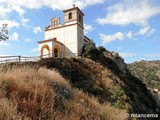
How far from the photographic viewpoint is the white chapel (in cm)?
4000

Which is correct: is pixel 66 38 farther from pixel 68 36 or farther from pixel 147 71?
pixel 147 71

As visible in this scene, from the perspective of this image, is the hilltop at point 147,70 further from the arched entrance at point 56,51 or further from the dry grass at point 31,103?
the dry grass at point 31,103

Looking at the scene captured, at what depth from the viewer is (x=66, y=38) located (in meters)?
41.5

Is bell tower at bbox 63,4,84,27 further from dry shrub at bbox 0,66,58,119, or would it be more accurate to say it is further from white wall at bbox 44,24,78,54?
dry shrub at bbox 0,66,58,119

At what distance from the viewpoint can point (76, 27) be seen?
133ft

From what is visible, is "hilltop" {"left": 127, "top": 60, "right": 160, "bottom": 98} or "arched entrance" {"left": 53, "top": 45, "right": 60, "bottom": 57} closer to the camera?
"arched entrance" {"left": 53, "top": 45, "right": 60, "bottom": 57}

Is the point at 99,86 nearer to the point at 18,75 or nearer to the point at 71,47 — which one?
the point at 71,47

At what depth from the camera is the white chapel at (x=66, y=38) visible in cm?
4000

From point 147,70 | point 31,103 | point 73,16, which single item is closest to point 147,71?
point 147,70

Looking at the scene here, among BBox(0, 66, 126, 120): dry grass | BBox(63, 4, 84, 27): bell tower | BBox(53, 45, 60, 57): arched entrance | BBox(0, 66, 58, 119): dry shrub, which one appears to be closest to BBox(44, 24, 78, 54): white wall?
BBox(63, 4, 84, 27): bell tower


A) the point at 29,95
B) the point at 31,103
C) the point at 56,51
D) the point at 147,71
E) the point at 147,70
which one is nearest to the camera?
the point at 31,103

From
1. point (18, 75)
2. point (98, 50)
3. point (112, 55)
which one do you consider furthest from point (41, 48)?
point (18, 75)

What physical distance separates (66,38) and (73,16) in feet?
14.2

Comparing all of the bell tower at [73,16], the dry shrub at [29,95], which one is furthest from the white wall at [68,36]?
the dry shrub at [29,95]
